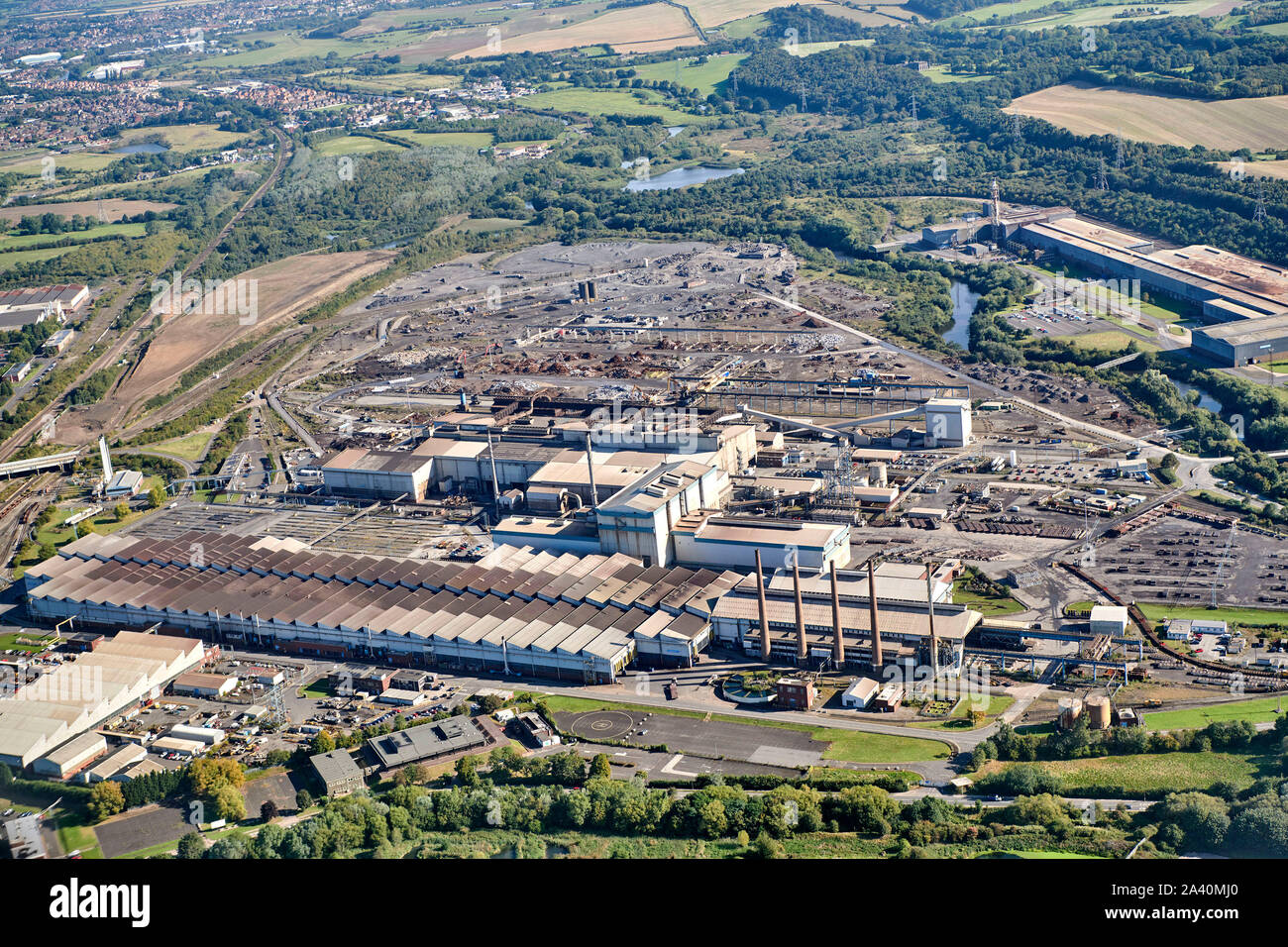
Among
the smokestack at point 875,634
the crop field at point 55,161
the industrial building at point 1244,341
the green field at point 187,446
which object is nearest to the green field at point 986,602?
the smokestack at point 875,634

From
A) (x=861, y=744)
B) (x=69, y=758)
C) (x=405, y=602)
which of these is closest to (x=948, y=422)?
(x=861, y=744)

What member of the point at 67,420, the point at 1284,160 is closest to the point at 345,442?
the point at 67,420

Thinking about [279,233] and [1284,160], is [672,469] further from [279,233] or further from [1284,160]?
[279,233]

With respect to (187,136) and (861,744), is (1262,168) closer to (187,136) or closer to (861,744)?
(861,744)

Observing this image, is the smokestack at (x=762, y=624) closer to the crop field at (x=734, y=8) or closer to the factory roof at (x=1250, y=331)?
the factory roof at (x=1250, y=331)

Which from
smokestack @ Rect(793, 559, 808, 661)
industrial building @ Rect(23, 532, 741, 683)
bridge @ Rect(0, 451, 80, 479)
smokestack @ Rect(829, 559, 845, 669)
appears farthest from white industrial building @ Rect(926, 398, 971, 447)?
bridge @ Rect(0, 451, 80, 479)

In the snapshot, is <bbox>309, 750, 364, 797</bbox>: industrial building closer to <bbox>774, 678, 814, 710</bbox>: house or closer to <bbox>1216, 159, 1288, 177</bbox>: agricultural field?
<bbox>774, 678, 814, 710</bbox>: house
